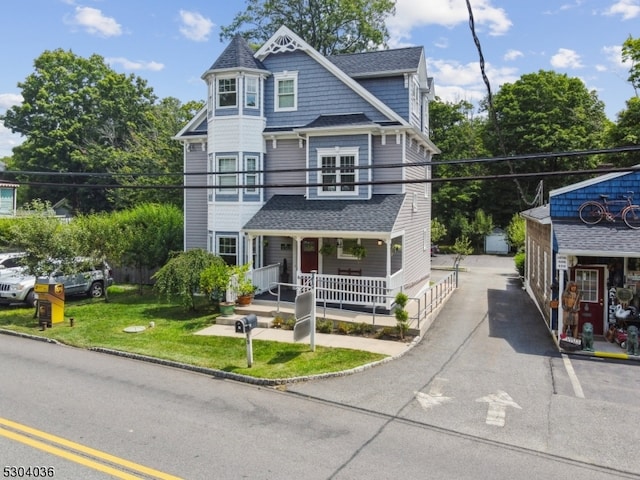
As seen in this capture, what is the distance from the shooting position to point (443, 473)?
21.4ft

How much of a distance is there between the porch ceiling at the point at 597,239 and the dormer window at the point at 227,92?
12643 mm

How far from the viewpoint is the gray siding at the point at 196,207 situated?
20969 mm

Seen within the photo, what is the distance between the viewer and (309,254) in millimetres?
19094

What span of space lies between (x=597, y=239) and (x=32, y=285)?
19.4 meters

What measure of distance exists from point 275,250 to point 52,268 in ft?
26.6

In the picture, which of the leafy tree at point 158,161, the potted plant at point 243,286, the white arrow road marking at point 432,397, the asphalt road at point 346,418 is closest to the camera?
the asphalt road at point 346,418

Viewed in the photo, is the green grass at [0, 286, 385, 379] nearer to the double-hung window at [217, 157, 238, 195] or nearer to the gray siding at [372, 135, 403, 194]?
the double-hung window at [217, 157, 238, 195]

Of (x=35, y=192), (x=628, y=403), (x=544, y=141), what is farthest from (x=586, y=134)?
(x=35, y=192)

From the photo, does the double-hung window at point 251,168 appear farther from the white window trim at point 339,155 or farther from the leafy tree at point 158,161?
the leafy tree at point 158,161

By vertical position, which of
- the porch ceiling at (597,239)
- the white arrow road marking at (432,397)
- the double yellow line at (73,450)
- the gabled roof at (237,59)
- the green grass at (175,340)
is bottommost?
the white arrow road marking at (432,397)

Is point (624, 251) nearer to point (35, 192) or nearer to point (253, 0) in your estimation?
point (253, 0)

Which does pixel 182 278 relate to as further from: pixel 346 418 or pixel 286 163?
pixel 346 418

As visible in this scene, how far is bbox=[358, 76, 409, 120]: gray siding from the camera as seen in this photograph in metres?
19.3

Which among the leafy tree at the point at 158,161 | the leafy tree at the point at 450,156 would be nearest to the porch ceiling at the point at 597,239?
the leafy tree at the point at 158,161
